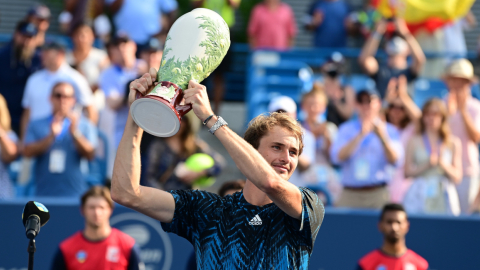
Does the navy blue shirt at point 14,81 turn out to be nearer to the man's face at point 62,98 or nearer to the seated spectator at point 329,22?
the man's face at point 62,98

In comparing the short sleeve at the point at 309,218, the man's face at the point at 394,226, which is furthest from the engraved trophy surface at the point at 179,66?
the man's face at the point at 394,226

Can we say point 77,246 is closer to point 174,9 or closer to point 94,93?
point 94,93

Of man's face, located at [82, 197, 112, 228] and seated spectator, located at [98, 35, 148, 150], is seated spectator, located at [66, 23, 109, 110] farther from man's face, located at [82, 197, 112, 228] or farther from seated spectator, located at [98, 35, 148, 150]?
man's face, located at [82, 197, 112, 228]

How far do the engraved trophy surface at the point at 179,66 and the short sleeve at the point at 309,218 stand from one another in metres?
0.68

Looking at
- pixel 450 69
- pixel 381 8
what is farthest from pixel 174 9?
pixel 450 69

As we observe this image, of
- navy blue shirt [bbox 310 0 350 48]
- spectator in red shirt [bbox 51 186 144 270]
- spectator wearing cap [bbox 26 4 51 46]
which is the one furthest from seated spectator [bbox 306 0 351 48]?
spectator in red shirt [bbox 51 186 144 270]

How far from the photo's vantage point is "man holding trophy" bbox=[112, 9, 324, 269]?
2.75 metres

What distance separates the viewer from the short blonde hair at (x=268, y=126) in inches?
119

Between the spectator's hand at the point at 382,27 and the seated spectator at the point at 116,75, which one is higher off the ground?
the spectator's hand at the point at 382,27

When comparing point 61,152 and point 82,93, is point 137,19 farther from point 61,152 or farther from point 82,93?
point 61,152

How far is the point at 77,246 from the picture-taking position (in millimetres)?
5605

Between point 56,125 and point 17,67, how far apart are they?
184 cm

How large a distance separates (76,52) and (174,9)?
5.83 ft

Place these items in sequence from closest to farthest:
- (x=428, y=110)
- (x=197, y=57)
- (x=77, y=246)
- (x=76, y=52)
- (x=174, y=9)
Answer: (x=197, y=57) → (x=77, y=246) → (x=428, y=110) → (x=76, y=52) → (x=174, y=9)
